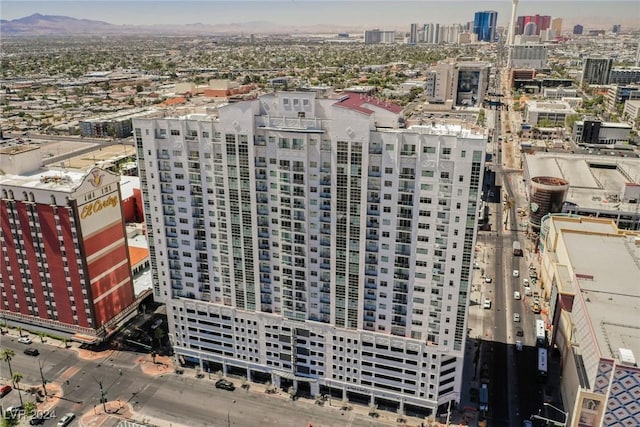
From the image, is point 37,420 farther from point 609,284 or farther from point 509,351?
point 609,284

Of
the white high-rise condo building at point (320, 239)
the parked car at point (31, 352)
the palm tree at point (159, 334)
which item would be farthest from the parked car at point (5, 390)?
the white high-rise condo building at point (320, 239)

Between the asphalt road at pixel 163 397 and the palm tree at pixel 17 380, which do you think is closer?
the asphalt road at pixel 163 397

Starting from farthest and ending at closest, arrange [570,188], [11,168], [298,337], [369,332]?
[570,188] < [11,168] < [298,337] < [369,332]

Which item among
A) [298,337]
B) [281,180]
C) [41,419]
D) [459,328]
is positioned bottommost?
[41,419]

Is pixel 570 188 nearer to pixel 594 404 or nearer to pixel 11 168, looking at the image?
pixel 594 404

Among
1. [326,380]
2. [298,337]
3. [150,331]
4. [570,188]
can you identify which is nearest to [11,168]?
[150,331]

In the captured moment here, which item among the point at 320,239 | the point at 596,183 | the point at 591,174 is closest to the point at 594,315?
the point at 320,239

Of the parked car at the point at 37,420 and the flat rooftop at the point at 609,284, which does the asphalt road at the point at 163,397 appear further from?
the flat rooftop at the point at 609,284

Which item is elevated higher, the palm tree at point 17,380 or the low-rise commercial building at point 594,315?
the low-rise commercial building at point 594,315

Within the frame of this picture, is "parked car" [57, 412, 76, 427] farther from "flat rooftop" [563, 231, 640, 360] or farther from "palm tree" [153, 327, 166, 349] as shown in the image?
"flat rooftop" [563, 231, 640, 360]
